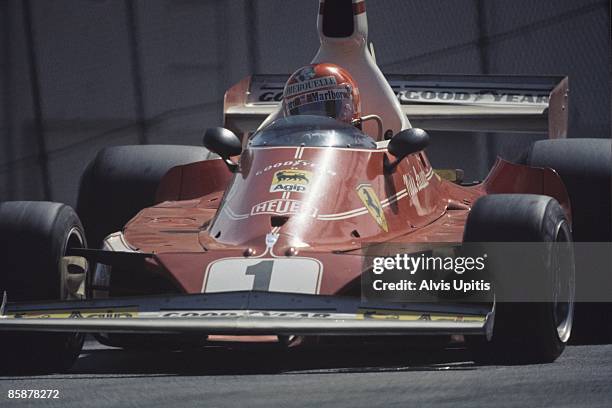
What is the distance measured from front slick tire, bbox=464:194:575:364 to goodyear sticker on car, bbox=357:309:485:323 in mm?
336

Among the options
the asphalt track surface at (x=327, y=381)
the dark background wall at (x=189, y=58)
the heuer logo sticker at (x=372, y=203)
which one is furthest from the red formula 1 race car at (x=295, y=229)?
the dark background wall at (x=189, y=58)

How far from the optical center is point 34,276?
7.11 meters

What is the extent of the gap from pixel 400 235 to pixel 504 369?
4.31 ft

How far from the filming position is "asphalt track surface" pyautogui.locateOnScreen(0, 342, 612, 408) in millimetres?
5598

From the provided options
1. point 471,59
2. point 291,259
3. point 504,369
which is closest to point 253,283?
point 291,259

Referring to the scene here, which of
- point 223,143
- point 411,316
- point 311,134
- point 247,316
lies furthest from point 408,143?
point 247,316

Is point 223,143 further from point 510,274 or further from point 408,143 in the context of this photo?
point 510,274

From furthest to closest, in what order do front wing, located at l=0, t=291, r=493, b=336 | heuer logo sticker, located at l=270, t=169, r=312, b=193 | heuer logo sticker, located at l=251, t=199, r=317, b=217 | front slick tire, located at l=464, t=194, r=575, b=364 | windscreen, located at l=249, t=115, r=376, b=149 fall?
windscreen, located at l=249, t=115, r=376, b=149 → heuer logo sticker, located at l=270, t=169, r=312, b=193 → heuer logo sticker, located at l=251, t=199, r=317, b=217 → front slick tire, located at l=464, t=194, r=575, b=364 → front wing, located at l=0, t=291, r=493, b=336

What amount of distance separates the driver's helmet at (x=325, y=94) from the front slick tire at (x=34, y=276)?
179cm

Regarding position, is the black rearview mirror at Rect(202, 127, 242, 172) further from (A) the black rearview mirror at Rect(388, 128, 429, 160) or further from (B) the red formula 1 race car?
(A) the black rearview mirror at Rect(388, 128, 429, 160)

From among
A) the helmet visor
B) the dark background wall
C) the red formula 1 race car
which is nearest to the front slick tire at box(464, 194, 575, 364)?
the red formula 1 race car

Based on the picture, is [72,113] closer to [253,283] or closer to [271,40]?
[271,40]

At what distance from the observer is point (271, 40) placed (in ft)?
41.1

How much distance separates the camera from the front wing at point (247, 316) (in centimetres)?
637
